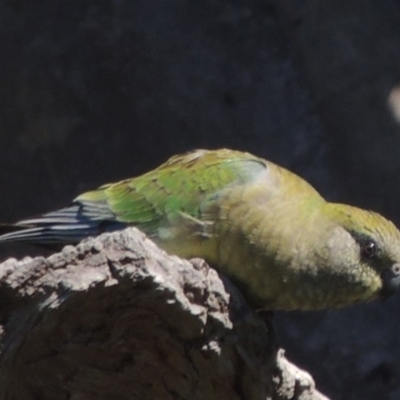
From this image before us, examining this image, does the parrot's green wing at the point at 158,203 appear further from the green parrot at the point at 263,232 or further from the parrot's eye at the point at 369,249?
the parrot's eye at the point at 369,249

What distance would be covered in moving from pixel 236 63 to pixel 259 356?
9.72 feet

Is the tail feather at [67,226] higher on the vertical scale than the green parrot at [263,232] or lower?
lower

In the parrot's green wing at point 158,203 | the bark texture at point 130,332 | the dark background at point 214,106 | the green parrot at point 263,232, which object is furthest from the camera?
the dark background at point 214,106

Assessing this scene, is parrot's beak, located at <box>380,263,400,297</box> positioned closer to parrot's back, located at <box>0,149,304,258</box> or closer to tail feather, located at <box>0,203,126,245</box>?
parrot's back, located at <box>0,149,304,258</box>

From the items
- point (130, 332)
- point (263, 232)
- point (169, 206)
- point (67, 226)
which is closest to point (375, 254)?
point (263, 232)

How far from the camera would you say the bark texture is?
3.03m

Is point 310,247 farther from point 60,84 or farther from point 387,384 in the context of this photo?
point 60,84

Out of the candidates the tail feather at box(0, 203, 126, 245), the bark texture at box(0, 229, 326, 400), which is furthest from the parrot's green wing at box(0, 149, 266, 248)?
the bark texture at box(0, 229, 326, 400)

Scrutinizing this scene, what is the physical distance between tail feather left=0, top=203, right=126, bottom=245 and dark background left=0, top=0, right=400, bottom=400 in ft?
6.28

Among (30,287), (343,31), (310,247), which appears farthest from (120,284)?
(343,31)

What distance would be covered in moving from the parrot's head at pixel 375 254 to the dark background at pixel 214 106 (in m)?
2.14

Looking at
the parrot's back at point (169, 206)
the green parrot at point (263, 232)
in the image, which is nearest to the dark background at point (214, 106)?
the parrot's back at point (169, 206)

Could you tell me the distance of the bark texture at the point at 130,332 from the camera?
3029 mm

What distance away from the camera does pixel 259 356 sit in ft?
11.4
